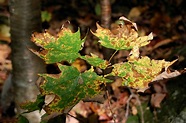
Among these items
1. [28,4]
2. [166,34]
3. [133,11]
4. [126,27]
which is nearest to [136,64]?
[126,27]

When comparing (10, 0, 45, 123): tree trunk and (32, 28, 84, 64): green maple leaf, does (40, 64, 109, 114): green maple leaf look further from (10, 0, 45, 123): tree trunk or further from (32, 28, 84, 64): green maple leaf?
(10, 0, 45, 123): tree trunk

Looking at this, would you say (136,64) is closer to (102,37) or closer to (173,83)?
(102,37)

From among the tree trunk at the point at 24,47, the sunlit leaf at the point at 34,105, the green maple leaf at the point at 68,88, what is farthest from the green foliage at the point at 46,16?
the green maple leaf at the point at 68,88

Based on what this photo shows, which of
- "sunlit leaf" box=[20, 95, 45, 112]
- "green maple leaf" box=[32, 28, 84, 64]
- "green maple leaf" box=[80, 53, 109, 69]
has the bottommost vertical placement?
"sunlit leaf" box=[20, 95, 45, 112]

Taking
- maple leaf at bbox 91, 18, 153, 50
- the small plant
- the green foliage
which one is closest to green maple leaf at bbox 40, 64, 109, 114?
the small plant

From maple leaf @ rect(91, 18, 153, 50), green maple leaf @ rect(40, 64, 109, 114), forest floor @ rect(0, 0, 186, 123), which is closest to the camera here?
green maple leaf @ rect(40, 64, 109, 114)

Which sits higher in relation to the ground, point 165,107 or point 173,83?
point 173,83
